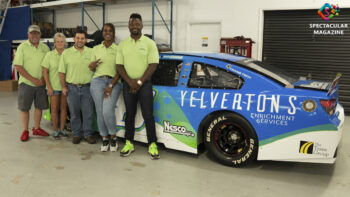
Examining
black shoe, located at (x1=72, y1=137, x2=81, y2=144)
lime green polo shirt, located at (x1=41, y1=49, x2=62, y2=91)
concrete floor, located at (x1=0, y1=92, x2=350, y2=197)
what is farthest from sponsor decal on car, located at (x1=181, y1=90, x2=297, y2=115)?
lime green polo shirt, located at (x1=41, y1=49, x2=62, y2=91)

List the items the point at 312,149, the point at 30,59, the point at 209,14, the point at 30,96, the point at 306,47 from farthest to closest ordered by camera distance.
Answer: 1. the point at 209,14
2. the point at 306,47
3. the point at 30,96
4. the point at 30,59
5. the point at 312,149

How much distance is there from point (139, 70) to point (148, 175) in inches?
49.3

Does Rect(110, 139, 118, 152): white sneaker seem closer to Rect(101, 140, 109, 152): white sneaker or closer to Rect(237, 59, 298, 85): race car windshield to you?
Rect(101, 140, 109, 152): white sneaker

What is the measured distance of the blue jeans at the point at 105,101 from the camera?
13.0 ft

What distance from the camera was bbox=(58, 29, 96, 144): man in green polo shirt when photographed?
13.7ft

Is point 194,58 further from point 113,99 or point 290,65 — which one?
point 290,65

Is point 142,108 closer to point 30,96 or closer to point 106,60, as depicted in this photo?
point 106,60

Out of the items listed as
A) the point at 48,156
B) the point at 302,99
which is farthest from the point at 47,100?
the point at 302,99

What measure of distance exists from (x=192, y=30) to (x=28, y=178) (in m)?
5.99

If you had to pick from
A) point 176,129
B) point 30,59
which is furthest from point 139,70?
point 30,59

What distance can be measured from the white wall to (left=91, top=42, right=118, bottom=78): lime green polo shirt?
430cm

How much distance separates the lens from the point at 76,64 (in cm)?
416

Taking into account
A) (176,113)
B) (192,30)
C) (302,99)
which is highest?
(192,30)

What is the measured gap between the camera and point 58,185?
3.08 metres
